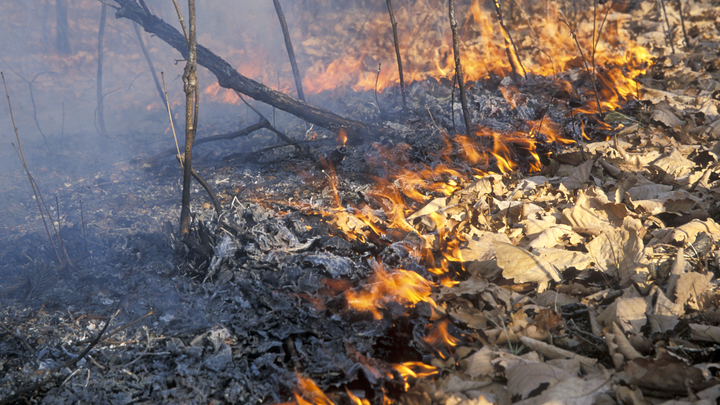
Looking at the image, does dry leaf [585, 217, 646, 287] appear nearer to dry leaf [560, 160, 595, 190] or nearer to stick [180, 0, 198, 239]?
dry leaf [560, 160, 595, 190]

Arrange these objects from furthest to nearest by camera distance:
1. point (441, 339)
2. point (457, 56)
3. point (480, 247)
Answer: point (457, 56) < point (480, 247) < point (441, 339)

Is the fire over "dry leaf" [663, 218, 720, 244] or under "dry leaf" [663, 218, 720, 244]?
over

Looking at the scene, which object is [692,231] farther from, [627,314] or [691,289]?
[627,314]

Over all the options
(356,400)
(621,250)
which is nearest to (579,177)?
(621,250)

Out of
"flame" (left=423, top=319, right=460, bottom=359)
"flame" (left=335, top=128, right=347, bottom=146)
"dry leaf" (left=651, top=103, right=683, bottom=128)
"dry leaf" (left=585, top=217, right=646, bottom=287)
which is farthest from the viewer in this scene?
"flame" (left=335, top=128, right=347, bottom=146)

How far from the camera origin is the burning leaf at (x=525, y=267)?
2168 millimetres

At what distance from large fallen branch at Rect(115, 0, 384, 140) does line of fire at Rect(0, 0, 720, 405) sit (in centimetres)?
4

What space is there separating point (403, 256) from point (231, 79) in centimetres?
392

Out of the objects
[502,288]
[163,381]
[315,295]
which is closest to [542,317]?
[502,288]

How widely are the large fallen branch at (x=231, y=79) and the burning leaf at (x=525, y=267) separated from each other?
3.65 m

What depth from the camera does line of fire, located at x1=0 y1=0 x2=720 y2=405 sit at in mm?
1776

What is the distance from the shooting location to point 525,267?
2193 mm

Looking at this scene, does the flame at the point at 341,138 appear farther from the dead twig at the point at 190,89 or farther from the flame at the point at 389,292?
the flame at the point at 389,292

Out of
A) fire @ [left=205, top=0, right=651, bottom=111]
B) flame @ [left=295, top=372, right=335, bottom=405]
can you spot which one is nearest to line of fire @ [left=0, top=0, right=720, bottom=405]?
flame @ [left=295, top=372, right=335, bottom=405]
